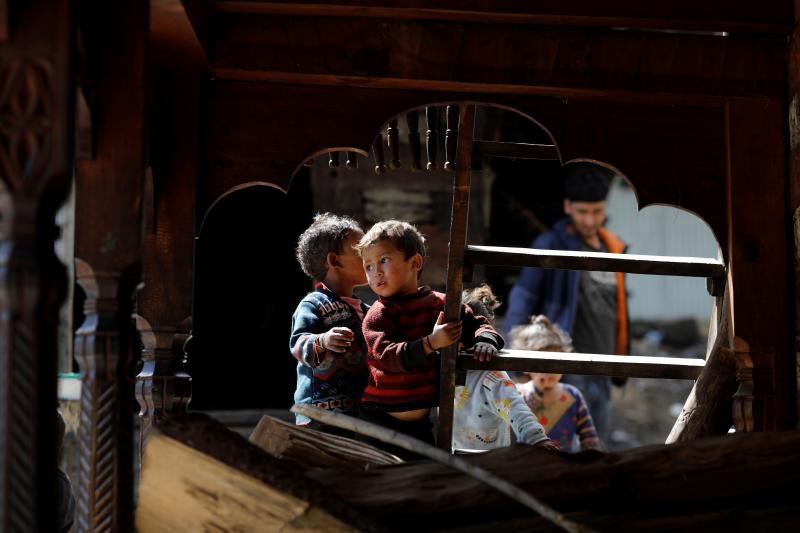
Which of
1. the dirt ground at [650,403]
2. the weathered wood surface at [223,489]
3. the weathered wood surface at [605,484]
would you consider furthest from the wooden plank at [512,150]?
the dirt ground at [650,403]

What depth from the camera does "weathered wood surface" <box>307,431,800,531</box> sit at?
8.53 ft

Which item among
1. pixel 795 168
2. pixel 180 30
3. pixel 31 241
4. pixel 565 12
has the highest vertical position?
pixel 565 12

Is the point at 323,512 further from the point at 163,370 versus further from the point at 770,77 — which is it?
the point at 770,77

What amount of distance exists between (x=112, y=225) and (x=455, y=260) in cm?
153

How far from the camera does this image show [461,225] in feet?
12.7

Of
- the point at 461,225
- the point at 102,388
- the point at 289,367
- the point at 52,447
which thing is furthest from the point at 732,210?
the point at 289,367

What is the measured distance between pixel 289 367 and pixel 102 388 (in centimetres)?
511

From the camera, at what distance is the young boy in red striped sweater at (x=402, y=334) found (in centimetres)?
389

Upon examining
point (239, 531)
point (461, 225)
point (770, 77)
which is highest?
point (770, 77)

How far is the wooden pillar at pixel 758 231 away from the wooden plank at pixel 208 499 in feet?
5.60

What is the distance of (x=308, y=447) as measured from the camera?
287cm

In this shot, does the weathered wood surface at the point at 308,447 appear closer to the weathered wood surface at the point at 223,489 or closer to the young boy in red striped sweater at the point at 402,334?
the weathered wood surface at the point at 223,489

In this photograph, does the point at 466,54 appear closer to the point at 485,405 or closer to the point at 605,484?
the point at 605,484

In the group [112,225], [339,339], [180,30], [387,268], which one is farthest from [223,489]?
[387,268]
